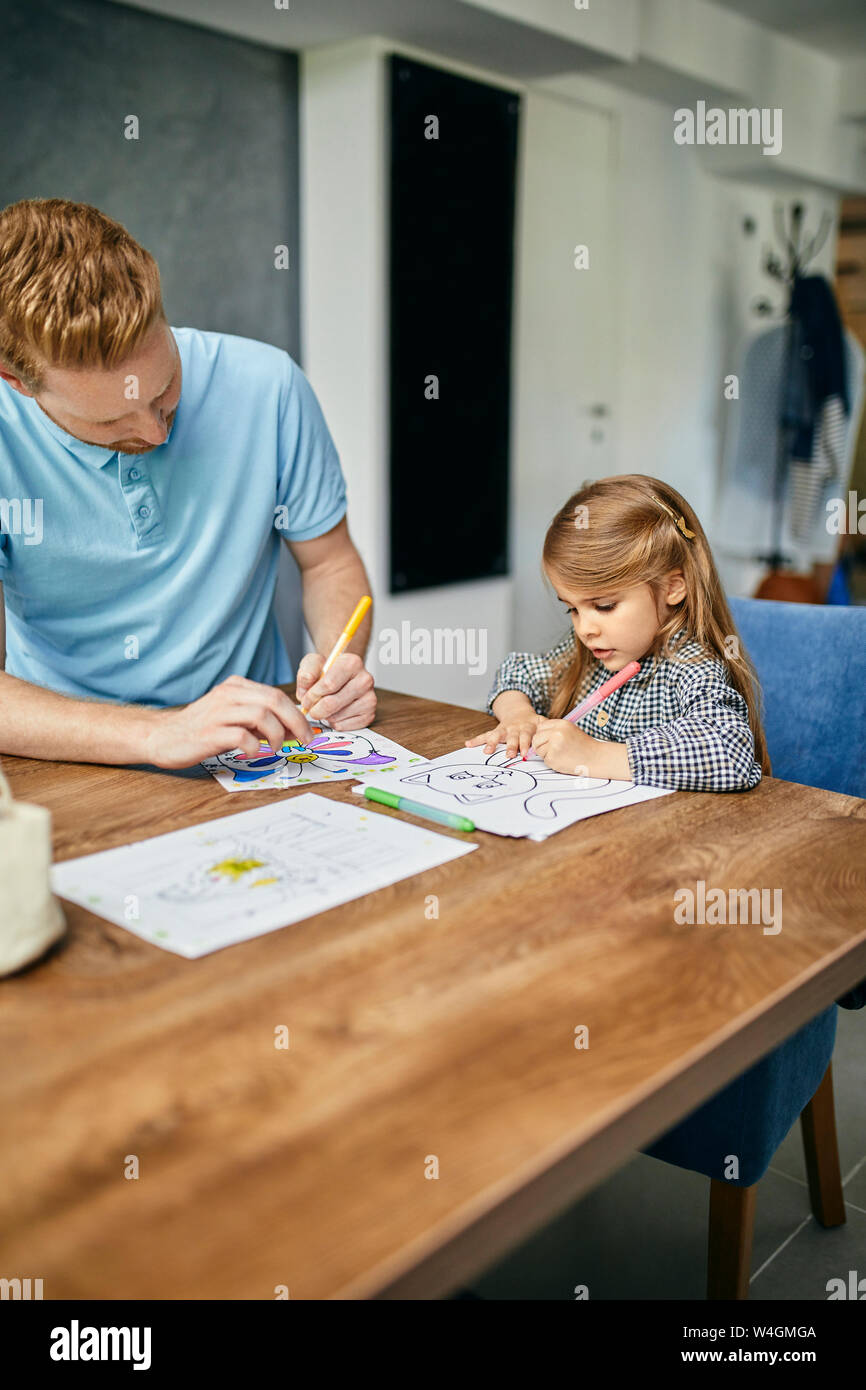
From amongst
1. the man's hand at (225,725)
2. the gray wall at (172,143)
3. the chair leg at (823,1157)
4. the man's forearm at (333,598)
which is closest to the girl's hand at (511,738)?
the man's hand at (225,725)

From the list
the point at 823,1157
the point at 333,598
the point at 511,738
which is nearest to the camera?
the point at 511,738

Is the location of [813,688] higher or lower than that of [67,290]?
lower

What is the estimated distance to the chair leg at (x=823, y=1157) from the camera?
4.99ft

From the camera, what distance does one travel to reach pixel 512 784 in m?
1.20

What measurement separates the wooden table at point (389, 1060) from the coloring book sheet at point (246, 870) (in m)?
Answer: 0.02

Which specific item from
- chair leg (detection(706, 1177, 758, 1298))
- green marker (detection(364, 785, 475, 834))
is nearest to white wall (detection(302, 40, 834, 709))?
green marker (detection(364, 785, 475, 834))

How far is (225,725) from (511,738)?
1.17 ft

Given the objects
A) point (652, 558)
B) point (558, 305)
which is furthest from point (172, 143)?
point (652, 558)

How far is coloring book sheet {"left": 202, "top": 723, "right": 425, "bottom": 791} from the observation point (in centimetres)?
121

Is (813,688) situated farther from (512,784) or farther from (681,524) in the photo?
(512,784)

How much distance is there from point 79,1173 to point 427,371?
10.3ft

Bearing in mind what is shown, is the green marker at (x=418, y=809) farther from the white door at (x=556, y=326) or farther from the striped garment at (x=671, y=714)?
the white door at (x=556, y=326)

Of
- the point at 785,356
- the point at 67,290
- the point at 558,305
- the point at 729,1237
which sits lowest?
the point at 729,1237

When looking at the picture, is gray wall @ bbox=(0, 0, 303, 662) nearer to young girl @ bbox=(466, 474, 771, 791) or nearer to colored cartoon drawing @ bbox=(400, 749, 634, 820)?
young girl @ bbox=(466, 474, 771, 791)
